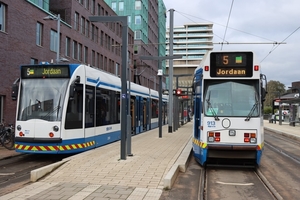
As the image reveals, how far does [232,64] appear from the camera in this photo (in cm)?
970

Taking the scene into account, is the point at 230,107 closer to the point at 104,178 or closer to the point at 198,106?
the point at 198,106

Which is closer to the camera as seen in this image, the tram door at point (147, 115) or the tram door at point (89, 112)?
the tram door at point (89, 112)

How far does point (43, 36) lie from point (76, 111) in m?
21.8

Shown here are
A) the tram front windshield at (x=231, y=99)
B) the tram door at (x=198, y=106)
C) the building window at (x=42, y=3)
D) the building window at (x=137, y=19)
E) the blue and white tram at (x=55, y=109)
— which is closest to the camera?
the tram front windshield at (x=231, y=99)

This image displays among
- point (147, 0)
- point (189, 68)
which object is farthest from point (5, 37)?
point (189, 68)

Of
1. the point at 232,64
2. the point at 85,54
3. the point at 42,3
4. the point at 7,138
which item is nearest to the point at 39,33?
the point at 42,3

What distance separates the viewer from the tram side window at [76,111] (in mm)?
11164

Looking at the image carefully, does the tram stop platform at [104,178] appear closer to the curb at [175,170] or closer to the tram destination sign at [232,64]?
the curb at [175,170]

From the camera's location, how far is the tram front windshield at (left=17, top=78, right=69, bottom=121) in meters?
11.0

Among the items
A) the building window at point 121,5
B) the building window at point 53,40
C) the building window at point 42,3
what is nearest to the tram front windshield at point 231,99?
the building window at point 42,3

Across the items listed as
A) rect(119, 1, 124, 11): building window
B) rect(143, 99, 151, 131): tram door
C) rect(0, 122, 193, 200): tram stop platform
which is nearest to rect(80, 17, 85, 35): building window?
rect(143, 99, 151, 131): tram door

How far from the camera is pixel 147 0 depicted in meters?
73.8

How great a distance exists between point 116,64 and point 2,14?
31.7 metres

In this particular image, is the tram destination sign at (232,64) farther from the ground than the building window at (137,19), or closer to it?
closer to it
